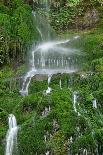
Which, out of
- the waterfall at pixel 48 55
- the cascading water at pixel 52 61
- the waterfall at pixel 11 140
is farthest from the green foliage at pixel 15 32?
the waterfall at pixel 11 140

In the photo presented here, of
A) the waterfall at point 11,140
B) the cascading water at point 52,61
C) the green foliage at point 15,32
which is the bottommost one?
the waterfall at point 11,140

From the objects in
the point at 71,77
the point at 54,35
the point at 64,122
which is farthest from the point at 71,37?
the point at 64,122

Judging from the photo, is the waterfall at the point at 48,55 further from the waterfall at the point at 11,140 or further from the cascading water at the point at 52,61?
the waterfall at the point at 11,140

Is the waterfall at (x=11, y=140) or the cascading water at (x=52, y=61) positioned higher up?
the cascading water at (x=52, y=61)

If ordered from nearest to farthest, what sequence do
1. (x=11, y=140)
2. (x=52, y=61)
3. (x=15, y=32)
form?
(x=11, y=140)
(x=52, y=61)
(x=15, y=32)

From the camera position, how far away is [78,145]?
14.5 meters

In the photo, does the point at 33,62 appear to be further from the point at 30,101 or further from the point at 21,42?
the point at 30,101

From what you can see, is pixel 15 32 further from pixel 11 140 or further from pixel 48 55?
pixel 11 140

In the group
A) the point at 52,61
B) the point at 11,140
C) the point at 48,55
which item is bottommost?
the point at 11,140

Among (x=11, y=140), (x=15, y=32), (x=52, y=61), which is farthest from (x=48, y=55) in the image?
(x=11, y=140)

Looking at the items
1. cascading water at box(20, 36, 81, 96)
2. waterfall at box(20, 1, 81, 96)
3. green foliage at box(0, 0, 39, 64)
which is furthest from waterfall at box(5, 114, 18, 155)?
green foliage at box(0, 0, 39, 64)

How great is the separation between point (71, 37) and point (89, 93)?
22.2 feet

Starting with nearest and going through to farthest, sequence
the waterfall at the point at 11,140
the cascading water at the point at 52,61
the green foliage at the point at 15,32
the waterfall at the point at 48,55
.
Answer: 1. the waterfall at the point at 11,140
2. the waterfall at the point at 48,55
3. the cascading water at the point at 52,61
4. the green foliage at the point at 15,32

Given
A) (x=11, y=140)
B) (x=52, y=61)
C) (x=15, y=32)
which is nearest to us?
(x=11, y=140)
